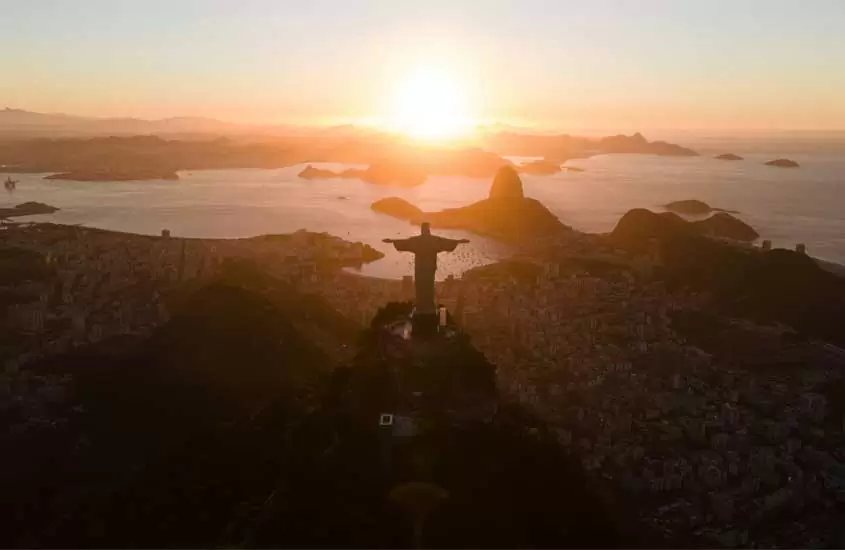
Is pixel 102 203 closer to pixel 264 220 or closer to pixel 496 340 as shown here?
pixel 264 220

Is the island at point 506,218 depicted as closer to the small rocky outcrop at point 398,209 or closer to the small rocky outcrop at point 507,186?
A: the small rocky outcrop at point 507,186

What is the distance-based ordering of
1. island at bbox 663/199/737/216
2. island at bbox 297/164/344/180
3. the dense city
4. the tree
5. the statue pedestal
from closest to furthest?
the tree
the statue pedestal
the dense city
island at bbox 663/199/737/216
island at bbox 297/164/344/180

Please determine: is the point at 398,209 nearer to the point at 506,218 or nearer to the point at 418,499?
the point at 506,218

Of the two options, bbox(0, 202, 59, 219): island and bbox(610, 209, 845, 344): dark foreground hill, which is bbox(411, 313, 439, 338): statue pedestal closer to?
bbox(610, 209, 845, 344): dark foreground hill

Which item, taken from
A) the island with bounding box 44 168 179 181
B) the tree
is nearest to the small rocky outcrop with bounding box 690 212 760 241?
the tree

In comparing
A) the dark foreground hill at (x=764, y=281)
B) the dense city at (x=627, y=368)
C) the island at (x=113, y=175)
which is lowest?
the dense city at (x=627, y=368)

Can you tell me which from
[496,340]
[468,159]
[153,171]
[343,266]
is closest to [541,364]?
[496,340]

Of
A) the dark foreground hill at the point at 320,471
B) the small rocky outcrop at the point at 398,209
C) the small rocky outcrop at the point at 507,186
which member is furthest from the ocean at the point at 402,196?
the dark foreground hill at the point at 320,471
